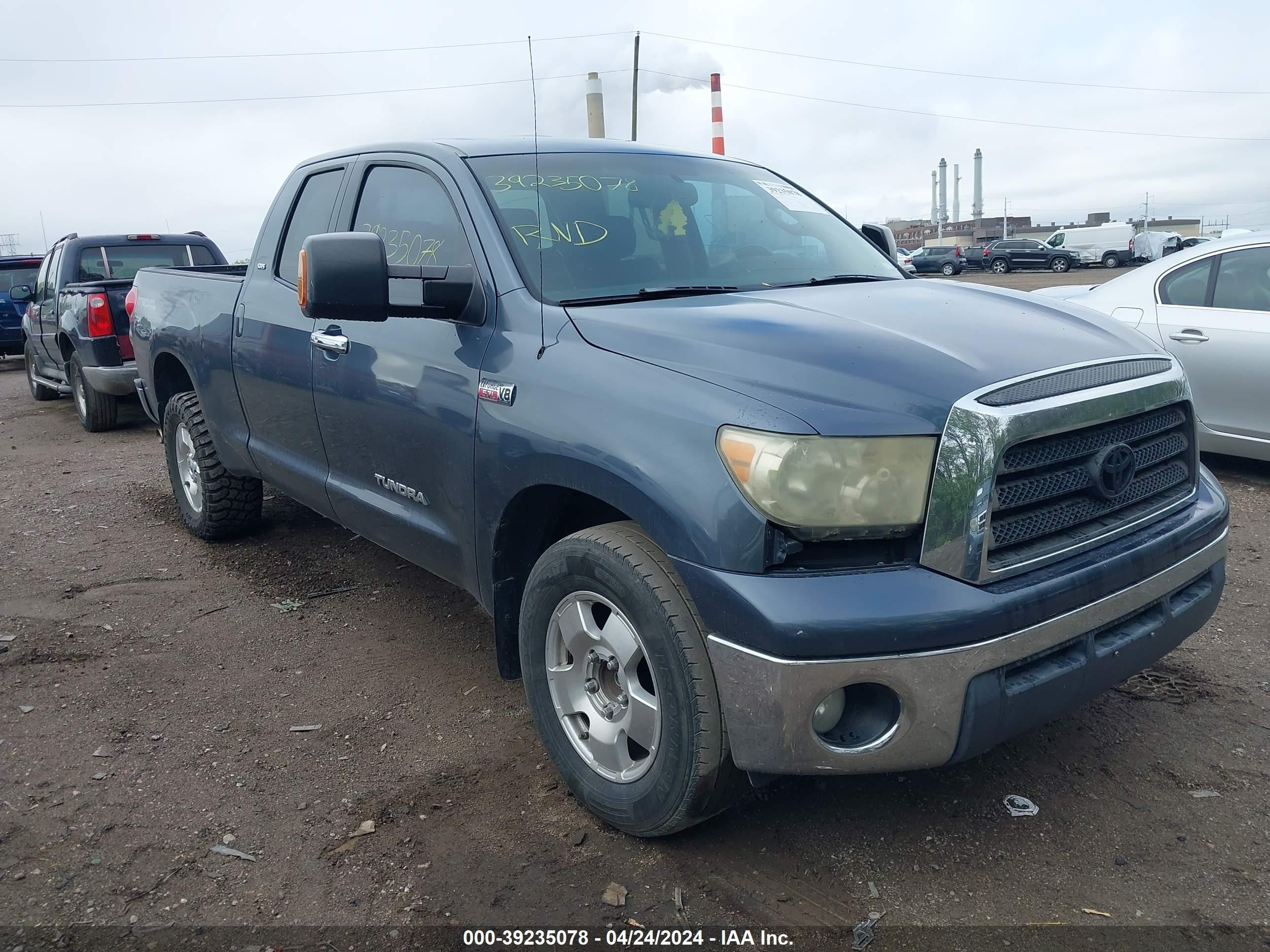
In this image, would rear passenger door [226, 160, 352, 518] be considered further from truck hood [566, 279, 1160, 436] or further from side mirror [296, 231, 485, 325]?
truck hood [566, 279, 1160, 436]

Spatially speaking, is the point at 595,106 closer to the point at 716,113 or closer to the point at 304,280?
the point at 716,113

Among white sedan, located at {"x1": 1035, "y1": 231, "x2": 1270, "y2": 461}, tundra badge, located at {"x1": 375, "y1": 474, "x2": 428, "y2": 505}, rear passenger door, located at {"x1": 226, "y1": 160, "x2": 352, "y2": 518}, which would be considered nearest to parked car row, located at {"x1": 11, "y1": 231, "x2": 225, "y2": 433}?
rear passenger door, located at {"x1": 226, "y1": 160, "x2": 352, "y2": 518}

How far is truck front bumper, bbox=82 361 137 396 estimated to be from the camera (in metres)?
8.91

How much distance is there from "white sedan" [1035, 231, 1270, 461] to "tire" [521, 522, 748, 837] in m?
4.01

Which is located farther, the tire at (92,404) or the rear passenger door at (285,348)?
the tire at (92,404)

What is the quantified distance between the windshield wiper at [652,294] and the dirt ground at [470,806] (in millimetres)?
1429

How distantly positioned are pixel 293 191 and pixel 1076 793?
12.5 ft

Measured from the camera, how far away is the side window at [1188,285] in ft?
20.1

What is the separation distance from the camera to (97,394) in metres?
9.48

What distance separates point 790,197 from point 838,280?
27.7 inches

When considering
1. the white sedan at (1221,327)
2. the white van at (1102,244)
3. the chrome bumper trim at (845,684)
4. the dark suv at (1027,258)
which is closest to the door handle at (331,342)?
the chrome bumper trim at (845,684)

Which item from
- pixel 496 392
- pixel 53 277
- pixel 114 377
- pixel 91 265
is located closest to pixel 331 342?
pixel 496 392

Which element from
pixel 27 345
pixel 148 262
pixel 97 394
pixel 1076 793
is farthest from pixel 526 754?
pixel 27 345

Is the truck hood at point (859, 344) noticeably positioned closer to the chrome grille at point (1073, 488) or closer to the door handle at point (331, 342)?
the chrome grille at point (1073, 488)
